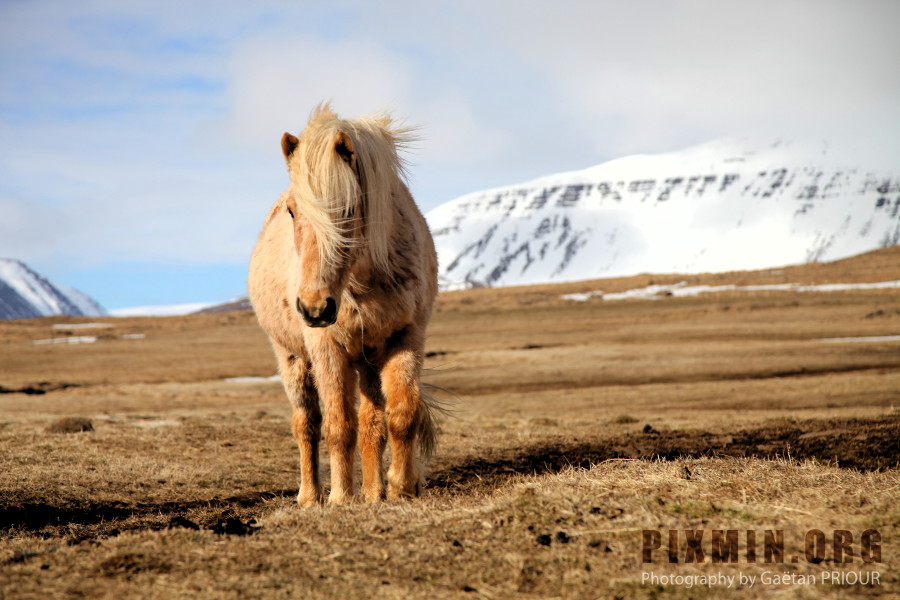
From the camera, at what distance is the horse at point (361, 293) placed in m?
6.14

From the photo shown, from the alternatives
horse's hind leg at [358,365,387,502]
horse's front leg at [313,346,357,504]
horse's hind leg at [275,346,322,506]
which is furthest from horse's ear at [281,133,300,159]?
horse's hind leg at [275,346,322,506]

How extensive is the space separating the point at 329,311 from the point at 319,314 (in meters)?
0.08

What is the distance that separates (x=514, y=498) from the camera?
5.55 metres

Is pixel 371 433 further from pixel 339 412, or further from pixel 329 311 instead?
pixel 329 311

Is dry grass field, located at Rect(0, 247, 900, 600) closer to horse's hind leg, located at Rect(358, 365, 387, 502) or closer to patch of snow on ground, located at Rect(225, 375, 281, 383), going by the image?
horse's hind leg, located at Rect(358, 365, 387, 502)

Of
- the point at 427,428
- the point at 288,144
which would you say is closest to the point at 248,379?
the point at 427,428

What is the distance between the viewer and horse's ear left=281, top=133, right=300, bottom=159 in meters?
6.46

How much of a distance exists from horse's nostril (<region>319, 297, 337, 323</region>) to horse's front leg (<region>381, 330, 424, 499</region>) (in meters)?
1.13

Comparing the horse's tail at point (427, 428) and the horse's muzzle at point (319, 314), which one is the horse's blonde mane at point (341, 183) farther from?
the horse's tail at point (427, 428)

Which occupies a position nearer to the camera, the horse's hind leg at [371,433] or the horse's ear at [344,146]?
the horse's ear at [344,146]

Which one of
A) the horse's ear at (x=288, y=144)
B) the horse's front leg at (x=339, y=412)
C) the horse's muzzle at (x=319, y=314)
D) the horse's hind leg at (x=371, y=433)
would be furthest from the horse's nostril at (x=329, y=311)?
the horse's ear at (x=288, y=144)

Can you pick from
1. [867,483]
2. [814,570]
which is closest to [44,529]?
[814,570]

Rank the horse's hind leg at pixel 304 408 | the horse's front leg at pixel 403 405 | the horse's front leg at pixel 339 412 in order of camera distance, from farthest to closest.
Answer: the horse's hind leg at pixel 304 408 < the horse's front leg at pixel 339 412 < the horse's front leg at pixel 403 405

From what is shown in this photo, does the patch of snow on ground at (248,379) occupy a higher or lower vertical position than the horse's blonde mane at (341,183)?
lower
